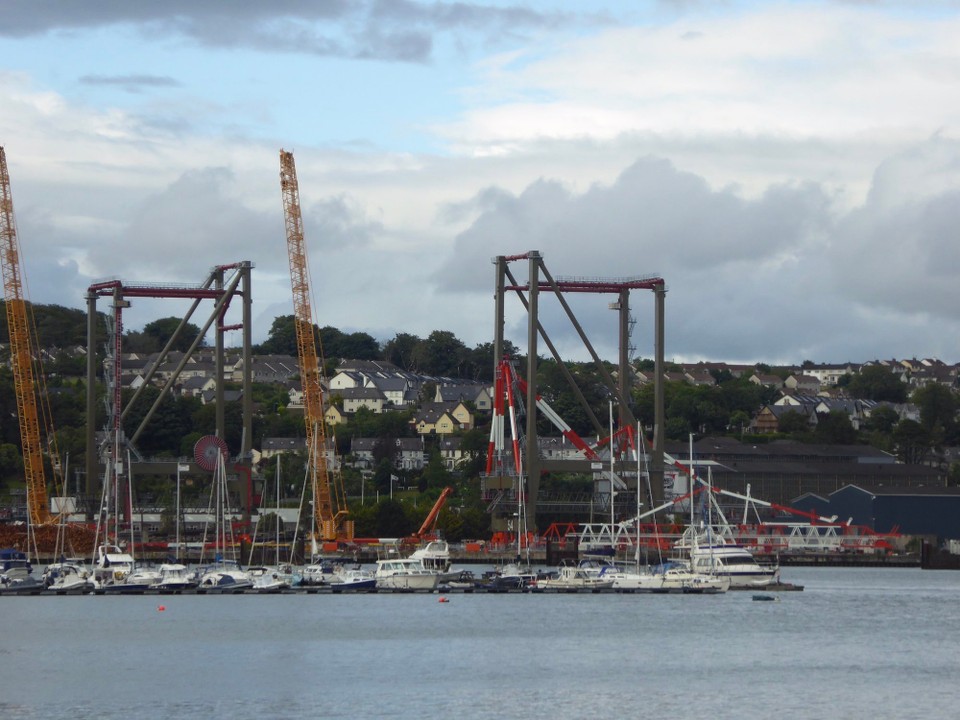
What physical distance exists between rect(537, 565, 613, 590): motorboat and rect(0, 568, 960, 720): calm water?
680mm

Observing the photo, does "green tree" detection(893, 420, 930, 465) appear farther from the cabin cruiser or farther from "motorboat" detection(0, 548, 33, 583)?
Answer: the cabin cruiser

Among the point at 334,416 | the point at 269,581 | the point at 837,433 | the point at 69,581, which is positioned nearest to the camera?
the point at 69,581

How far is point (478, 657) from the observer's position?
2254 inches

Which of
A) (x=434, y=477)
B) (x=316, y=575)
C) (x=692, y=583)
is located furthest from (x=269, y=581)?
(x=434, y=477)

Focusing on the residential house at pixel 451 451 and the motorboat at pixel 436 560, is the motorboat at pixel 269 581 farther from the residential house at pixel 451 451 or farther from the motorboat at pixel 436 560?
the residential house at pixel 451 451

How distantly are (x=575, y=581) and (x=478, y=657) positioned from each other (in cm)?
2574

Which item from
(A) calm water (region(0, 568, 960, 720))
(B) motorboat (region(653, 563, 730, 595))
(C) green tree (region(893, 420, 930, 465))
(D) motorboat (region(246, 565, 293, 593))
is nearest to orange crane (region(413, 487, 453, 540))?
(D) motorboat (region(246, 565, 293, 593))

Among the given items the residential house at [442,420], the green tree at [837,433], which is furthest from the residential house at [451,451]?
the green tree at [837,433]

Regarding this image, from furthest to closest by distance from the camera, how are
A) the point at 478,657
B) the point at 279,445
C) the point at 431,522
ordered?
the point at 279,445, the point at 431,522, the point at 478,657

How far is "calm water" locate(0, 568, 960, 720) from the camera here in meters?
46.9

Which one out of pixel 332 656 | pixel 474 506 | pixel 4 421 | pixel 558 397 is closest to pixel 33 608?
pixel 332 656

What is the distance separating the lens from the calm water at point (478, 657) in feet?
154

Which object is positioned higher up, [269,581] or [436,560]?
[436,560]

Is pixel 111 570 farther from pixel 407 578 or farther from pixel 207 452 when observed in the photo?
pixel 207 452
